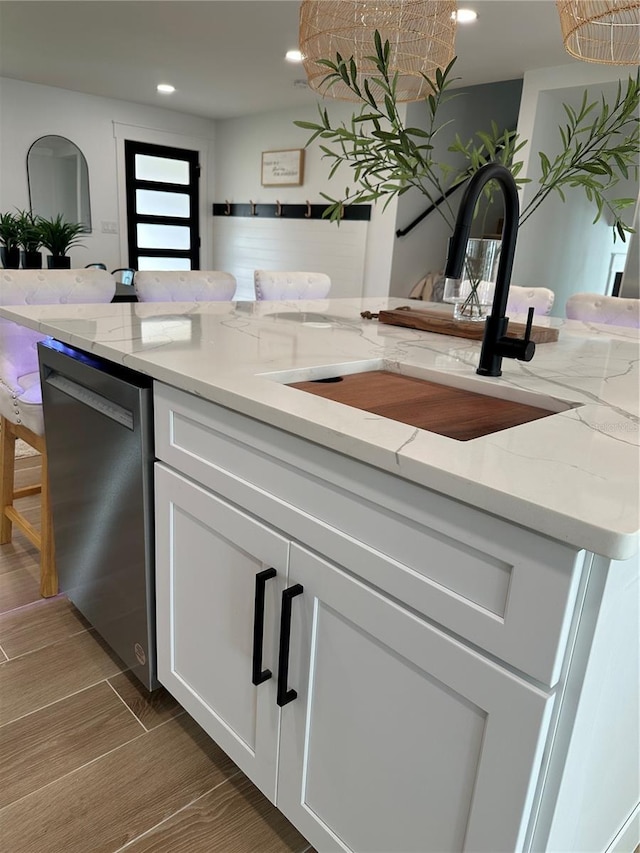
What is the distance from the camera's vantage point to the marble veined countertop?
2.17 feet

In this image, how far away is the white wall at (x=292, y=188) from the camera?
562cm

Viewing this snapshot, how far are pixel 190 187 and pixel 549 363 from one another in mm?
6751

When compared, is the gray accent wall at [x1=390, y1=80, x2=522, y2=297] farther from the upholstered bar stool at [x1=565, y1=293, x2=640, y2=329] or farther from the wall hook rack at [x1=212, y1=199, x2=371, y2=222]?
the upholstered bar stool at [x1=565, y1=293, x2=640, y2=329]

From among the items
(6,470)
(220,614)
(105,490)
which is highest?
(105,490)

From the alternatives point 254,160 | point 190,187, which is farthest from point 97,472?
point 190,187

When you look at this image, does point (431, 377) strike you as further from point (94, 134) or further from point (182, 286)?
point (94, 134)

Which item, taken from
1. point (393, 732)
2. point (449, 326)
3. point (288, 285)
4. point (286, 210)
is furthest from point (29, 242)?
point (393, 732)

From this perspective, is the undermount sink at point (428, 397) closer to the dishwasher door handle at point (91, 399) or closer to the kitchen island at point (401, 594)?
the kitchen island at point (401, 594)

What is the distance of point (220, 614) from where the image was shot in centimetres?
121

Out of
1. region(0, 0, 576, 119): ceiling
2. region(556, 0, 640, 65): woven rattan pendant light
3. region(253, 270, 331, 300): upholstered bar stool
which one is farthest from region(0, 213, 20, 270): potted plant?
region(556, 0, 640, 65): woven rattan pendant light

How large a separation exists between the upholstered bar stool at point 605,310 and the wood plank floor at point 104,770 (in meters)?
2.16

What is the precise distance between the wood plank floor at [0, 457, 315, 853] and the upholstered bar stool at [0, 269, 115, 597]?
322 mm

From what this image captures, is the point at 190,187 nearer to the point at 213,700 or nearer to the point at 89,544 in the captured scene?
the point at 89,544

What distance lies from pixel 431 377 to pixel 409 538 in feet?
1.90
